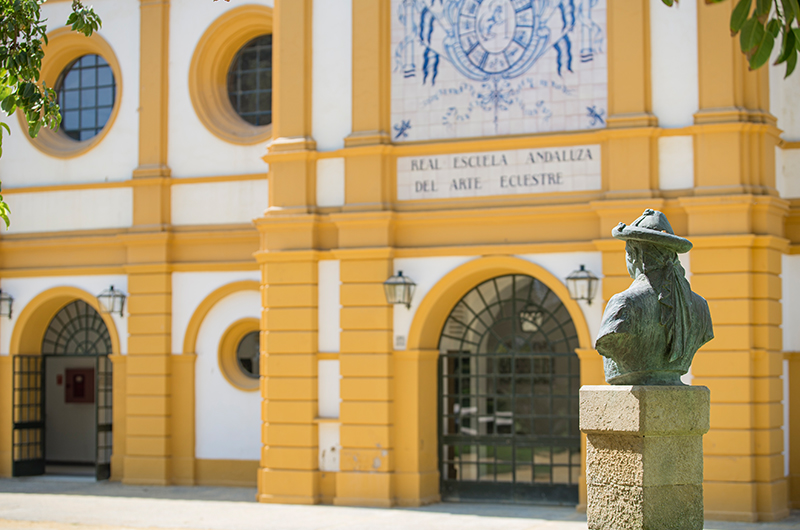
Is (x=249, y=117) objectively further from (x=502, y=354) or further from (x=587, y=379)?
(x=587, y=379)

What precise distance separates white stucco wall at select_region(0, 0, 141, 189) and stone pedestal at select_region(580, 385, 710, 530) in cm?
1226

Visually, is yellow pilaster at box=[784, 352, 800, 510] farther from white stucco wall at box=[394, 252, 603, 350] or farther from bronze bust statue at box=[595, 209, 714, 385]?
bronze bust statue at box=[595, 209, 714, 385]

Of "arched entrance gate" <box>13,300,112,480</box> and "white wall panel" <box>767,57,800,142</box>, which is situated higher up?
"white wall panel" <box>767,57,800,142</box>

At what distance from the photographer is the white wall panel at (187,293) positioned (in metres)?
16.3

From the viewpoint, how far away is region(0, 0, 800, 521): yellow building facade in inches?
496

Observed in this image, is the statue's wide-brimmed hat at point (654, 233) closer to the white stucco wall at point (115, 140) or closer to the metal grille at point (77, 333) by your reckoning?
the white stucco wall at point (115, 140)

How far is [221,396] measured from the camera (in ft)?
53.2

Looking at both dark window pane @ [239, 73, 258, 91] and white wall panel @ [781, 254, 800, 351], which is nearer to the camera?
white wall panel @ [781, 254, 800, 351]

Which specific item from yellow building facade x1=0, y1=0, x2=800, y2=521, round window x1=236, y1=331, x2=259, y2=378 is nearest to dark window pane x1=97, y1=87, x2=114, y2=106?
yellow building facade x1=0, y1=0, x2=800, y2=521

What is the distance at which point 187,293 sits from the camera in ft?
53.8

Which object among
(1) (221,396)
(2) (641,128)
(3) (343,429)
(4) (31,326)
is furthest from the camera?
(4) (31,326)

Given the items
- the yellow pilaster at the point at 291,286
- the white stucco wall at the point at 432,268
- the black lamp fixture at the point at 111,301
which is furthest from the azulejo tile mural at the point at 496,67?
the black lamp fixture at the point at 111,301

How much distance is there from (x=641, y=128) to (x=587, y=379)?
10.6ft

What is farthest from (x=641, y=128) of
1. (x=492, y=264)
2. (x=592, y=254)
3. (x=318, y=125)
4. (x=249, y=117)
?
(x=249, y=117)
